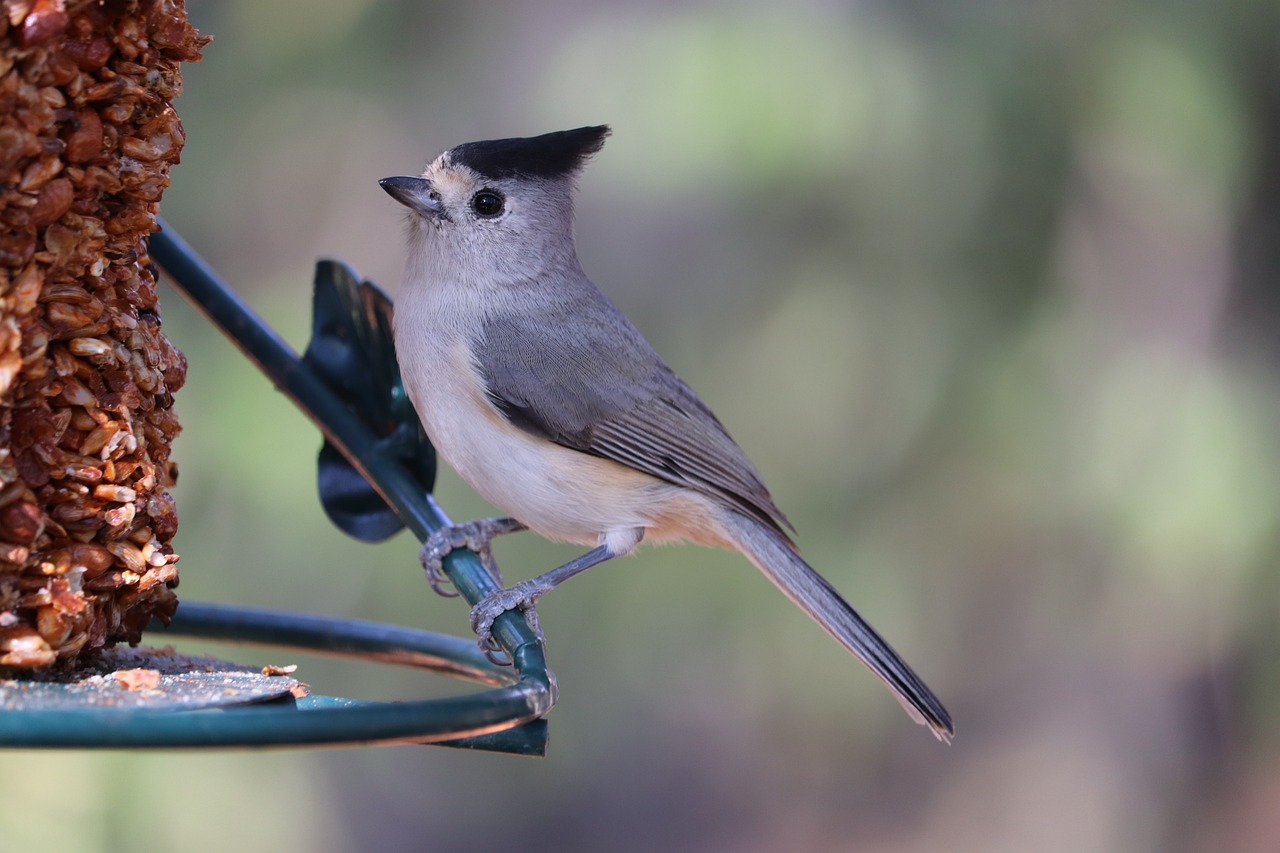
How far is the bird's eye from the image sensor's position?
2.71 meters

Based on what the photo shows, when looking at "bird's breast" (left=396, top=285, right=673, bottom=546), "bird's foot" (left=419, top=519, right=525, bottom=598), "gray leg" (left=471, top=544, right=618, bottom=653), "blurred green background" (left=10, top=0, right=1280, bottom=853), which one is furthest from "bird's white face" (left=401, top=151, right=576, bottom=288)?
"blurred green background" (left=10, top=0, right=1280, bottom=853)

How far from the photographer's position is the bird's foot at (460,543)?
7.79ft

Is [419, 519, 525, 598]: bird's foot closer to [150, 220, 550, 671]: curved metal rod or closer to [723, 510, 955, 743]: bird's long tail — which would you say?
[150, 220, 550, 671]: curved metal rod

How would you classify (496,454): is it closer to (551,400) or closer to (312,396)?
(551,400)

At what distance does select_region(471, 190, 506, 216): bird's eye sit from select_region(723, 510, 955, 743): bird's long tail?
0.83 meters

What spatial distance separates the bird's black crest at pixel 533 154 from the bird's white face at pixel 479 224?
0.06ft

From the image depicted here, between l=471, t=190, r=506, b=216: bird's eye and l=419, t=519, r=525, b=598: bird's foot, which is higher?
l=471, t=190, r=506, b=216: bird's eye

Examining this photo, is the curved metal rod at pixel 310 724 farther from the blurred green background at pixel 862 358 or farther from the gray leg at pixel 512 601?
the blurred green background at pixel 862 358

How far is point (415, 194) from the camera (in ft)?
8.71

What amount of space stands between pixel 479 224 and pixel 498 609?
963 millimetres

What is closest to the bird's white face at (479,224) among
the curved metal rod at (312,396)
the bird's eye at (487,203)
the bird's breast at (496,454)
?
the bird's eye at (487,203)

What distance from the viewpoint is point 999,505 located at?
173 inches

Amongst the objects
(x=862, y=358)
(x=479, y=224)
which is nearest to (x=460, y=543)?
(x=479, y=224)

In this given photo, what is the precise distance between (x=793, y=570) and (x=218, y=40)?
2.96 meters
